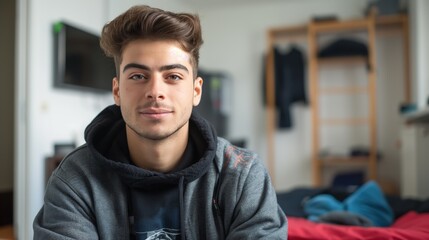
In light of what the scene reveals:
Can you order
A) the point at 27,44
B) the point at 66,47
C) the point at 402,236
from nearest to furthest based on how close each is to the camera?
1. the point at 402,236
2. the point at 27,44
3. the point at 66,47

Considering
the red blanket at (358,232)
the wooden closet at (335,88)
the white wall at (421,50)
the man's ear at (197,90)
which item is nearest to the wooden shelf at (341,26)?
the wooden closet at (335,88)

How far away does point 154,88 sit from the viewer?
87 cm

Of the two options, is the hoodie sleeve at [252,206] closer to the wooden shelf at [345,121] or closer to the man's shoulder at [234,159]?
the man's shoulder at [234,159]

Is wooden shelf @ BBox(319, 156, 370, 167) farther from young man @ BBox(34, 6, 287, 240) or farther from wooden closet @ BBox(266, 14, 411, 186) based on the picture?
young man @ BBox(34, 6, 287, 240)

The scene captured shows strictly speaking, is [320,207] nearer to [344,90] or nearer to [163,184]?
[163,184]

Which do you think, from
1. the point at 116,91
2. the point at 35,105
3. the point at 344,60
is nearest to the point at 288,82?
the point at 344,60

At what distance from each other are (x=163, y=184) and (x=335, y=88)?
364cm

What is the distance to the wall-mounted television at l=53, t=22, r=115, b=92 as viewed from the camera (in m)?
2.72

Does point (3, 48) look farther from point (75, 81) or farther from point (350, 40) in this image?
point (350, 40)

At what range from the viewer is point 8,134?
3543 millimetres

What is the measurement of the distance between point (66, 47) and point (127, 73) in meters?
2.13

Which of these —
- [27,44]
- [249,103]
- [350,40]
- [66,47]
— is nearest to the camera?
[27,44]

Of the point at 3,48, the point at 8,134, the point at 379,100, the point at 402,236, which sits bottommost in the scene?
the point at 402,236

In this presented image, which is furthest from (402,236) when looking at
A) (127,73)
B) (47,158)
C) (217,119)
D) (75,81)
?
(217,119)
